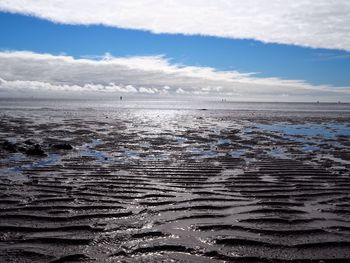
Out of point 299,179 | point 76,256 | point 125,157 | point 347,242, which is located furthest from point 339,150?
point 76,256

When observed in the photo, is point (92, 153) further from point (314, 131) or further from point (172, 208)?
point (314, 131)

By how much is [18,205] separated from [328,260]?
6.74 m

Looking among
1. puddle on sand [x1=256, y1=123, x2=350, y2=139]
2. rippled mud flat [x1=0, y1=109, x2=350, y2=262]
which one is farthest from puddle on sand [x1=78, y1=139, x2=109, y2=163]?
puddle on sand [x1=256, y1=123, x2=350, y2=139]

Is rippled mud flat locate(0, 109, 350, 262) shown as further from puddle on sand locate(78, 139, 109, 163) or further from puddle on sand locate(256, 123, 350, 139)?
puddle on sand locate(256, 123, 350, 139)

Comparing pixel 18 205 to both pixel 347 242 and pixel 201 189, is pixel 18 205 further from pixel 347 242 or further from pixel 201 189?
pixel 347 242

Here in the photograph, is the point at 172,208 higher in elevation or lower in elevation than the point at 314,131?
lower

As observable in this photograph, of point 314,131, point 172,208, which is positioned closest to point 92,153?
point 172,208

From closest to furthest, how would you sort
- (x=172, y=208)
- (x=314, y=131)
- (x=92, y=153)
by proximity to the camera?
(x=172, y=208), (x=92, y=153), (x=314, y=131)

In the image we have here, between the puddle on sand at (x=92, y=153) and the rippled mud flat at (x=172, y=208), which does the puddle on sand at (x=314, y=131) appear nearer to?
the rippled mud flat at (x=172, y=208)

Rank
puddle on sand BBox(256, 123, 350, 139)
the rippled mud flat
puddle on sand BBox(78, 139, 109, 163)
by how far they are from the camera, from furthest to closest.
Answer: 1. puddle on sand BBox(256, 123, 350, 139)
2. puddle on sand BBox(78, 139, 109, 163)
3. the rippled mud flat

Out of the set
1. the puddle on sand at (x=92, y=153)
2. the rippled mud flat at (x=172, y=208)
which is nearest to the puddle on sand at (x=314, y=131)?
the rippled mud flat at (x=172, y=208)

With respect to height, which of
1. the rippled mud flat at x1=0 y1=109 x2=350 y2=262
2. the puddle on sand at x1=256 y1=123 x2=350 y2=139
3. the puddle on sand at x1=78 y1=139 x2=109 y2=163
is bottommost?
the rippled mud flat at x1=0 y1=109 x2=350 y2=262

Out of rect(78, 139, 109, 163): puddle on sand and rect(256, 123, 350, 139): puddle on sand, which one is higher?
rect(256, 123, 350, 139): puddle on sand

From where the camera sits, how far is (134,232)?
7066 mm
